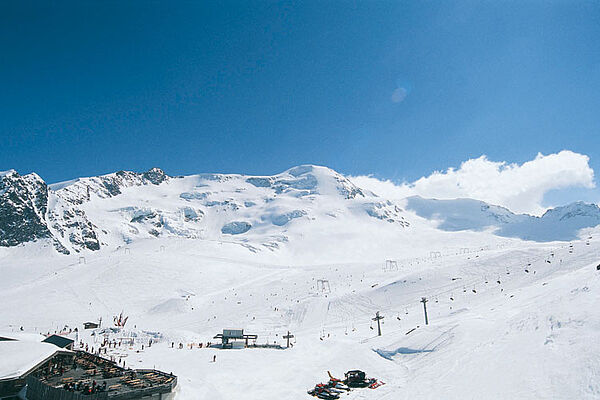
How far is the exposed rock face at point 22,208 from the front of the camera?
492 feet

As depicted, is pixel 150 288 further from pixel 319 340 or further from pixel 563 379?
pixel 563 379

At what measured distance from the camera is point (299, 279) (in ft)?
276

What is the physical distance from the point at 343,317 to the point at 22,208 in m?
168

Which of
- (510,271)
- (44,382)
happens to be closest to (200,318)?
(44,382)

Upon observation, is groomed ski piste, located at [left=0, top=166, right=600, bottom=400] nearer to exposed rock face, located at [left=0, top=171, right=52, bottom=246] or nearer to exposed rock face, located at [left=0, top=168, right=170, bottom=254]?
exposed rock face, located at [left=0, top=171, right=52, bottom=246]

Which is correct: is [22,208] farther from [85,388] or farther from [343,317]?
[85,388]

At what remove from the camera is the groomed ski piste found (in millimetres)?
17781

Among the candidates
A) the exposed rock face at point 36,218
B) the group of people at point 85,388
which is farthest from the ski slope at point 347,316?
the exposed rock face at point 36,218

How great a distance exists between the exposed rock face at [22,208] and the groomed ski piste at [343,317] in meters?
30.1

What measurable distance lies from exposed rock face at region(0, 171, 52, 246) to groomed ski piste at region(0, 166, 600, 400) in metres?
30.1

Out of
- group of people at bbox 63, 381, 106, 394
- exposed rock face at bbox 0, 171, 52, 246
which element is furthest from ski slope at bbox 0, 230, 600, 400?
exposed rock face at bbox 0, 171, 52, 246

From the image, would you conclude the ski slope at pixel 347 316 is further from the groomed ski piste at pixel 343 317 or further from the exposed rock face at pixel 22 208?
the exposed rock face at pixel 22 208

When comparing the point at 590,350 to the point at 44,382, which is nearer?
the point at 590,350

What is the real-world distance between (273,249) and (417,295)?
114267mm
